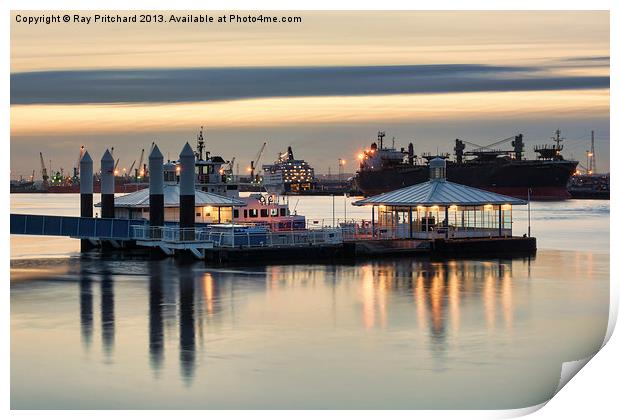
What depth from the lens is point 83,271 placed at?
53.7m

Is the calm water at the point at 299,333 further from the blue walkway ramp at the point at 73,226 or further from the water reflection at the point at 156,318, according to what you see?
the blue walkway ramp at the point at 73,226

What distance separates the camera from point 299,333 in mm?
35031

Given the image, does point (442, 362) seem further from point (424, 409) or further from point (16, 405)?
point (16, 405)

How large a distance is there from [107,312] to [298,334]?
315 inches

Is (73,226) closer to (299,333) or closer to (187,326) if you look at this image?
(187,326)

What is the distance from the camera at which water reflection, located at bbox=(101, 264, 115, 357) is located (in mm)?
32284

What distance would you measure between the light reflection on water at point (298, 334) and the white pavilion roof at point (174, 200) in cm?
1041

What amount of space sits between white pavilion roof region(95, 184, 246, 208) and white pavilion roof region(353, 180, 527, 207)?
8.21 metres

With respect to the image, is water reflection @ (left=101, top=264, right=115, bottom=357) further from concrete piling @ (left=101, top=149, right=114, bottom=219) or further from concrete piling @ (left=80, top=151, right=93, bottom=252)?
concrete piling @ (left=80, top=151, right=93, bottom=252)

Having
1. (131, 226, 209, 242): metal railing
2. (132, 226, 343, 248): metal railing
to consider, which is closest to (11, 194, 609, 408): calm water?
(131, 226, 209, 242): metal railing

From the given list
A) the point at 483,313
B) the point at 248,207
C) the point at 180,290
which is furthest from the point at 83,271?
the point at 483,313

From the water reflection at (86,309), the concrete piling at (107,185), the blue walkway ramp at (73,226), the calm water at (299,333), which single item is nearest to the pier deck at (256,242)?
the blue walkway ramp at (73,226)

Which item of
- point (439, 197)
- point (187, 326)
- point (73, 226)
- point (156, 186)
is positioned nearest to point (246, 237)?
point (156, 186)
